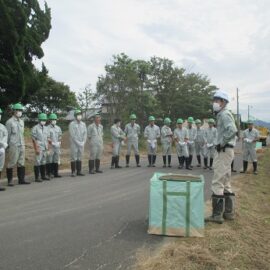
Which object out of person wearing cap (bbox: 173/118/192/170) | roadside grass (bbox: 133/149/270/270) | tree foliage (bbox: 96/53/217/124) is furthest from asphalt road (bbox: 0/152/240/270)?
tree foliage (bbox: 96/53/217/124)

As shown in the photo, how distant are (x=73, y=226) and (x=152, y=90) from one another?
35177 millimetres

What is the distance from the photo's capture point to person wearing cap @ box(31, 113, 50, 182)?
42.3 feet

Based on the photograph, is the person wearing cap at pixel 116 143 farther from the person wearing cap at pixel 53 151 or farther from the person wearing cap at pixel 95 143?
the person wearing cap at pixel 53 151

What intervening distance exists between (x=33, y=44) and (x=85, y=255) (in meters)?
11.5

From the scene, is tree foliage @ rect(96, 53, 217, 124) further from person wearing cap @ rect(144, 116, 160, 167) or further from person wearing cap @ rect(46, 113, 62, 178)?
person wearing cap @ rect(46, 113, 62, 178)

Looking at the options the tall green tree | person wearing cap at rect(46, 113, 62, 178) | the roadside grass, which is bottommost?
the roadside grass

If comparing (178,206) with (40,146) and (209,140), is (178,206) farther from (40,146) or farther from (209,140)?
(209,140)

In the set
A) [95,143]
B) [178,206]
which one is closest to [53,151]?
[95,143]

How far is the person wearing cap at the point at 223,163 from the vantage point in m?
7.22

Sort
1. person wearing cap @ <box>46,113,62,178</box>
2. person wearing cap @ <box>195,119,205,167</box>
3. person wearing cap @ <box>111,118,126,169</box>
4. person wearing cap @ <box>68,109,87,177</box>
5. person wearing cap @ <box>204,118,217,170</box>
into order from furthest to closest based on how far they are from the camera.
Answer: person wearing cap @ <box>195,119,205,167</box> → person wearing cap @ <box>204,118,217,170</box> → person wearing cap @ <box>111,118,126,169</box> → person wearing cap @ <box>68,109,87,177</box> → person wearing cap @ <box>46,113,62,178</box>

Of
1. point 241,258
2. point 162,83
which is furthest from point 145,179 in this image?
point 162,83

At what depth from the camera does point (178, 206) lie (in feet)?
20.6

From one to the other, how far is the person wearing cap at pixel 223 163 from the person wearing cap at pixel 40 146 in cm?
703

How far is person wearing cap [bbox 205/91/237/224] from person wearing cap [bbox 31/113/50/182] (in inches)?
277
